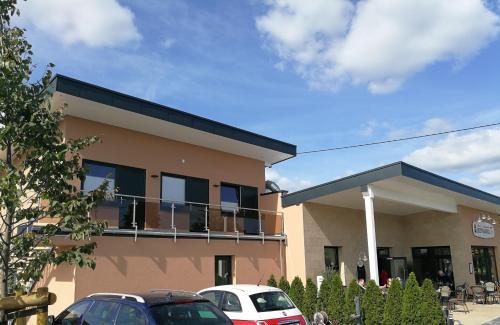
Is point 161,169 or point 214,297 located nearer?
point 214,297

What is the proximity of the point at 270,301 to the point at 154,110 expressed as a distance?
7.21 m

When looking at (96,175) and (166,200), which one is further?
(166,200)

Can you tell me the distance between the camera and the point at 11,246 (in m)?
7.21

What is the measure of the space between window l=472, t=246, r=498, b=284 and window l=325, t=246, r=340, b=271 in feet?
26.4

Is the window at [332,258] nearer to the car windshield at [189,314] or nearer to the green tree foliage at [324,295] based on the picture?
the green tree foliage at [324,295]

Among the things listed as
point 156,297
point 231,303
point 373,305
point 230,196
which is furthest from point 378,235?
point 156,297

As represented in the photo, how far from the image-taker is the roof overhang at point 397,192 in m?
15.7

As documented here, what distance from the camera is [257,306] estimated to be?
9.74m

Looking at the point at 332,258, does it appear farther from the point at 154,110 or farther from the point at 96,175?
the point at 96,175

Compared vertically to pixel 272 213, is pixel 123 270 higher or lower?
lower

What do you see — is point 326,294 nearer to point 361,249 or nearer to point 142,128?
point 361,249

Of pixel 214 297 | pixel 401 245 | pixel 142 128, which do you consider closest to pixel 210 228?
pixel 142 128

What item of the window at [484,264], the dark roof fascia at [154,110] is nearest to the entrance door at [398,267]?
the window at [484,264]

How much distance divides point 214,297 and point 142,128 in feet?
22.8
